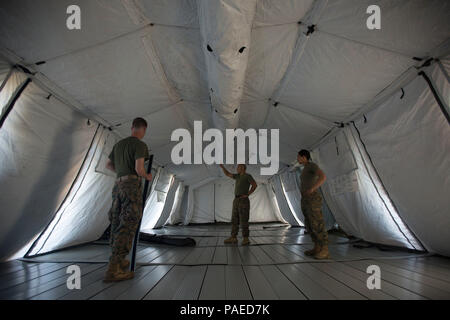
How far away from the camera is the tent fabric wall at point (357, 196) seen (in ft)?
8.10

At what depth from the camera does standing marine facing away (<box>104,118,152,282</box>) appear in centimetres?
137

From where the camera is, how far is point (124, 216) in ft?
4.62

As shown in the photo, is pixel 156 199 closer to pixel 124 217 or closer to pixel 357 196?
pixel 124 217

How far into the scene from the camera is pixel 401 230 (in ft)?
7.77

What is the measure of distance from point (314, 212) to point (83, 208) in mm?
3360

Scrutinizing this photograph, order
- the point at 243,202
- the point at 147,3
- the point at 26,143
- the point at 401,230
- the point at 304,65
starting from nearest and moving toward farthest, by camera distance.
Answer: the point at 147,3, the point at 26,143, the point at 304,65, the point at 401,230, the point at 243,202

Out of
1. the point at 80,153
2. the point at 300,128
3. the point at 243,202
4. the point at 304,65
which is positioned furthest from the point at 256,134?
the point at 80,153

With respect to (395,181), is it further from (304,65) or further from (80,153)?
(80,153)

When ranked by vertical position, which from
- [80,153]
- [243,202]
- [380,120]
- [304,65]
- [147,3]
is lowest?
[243,202]

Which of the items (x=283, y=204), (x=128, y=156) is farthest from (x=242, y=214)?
(x=283, y=204)

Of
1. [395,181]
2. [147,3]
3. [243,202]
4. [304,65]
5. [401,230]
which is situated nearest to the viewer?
[147,3]

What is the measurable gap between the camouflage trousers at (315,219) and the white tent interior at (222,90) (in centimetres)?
98

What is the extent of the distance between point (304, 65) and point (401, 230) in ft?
8.54

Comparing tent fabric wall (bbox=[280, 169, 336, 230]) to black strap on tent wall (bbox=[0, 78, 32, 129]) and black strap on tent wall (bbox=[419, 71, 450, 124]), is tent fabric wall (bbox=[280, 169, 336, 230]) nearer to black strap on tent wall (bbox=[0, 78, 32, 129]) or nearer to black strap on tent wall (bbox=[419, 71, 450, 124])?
black strap on tent wall (bbox=[419, 71, 450, 124])
